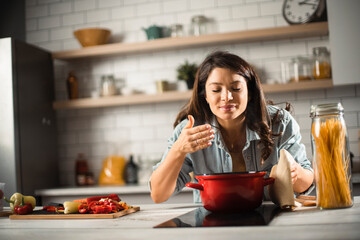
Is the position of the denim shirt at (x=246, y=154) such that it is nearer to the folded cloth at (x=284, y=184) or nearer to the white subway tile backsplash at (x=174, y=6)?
the folded cloth at (x=284, y=184)

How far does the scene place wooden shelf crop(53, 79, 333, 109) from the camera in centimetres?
373

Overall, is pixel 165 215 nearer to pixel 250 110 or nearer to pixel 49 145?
pixel 250 110

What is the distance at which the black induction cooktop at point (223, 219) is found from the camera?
1.28 m

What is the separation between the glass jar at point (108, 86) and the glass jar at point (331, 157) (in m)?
3.01

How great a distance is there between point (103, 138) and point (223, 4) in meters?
1.78

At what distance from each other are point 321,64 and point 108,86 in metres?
1.97

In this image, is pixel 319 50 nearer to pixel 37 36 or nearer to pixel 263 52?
pixel 263 52

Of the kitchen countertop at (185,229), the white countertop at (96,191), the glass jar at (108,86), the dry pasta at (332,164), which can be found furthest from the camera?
the glass jar at (108,86)

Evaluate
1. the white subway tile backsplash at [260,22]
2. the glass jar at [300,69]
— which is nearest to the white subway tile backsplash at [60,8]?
the white subway tile backsplash at [260,22]

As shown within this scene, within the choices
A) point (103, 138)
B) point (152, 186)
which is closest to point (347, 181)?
point (152, 186)

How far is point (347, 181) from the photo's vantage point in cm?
144

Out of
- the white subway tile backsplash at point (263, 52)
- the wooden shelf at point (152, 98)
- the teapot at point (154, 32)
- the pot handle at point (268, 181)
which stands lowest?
the pot handle at point (268, 181)

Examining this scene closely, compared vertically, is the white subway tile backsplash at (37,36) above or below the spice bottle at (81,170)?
above

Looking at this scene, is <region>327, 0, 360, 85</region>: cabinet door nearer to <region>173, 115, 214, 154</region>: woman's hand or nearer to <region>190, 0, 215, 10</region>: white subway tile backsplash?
<region>190, 0, 215, 10</region>: white subway tile backsplash
